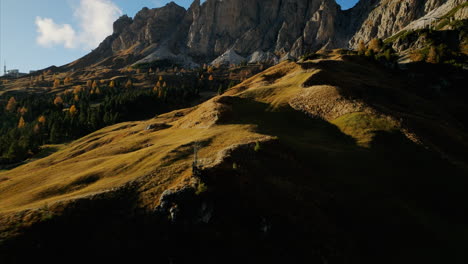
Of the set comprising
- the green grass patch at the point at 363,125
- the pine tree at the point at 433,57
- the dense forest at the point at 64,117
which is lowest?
the dense forest at the point at 64,117

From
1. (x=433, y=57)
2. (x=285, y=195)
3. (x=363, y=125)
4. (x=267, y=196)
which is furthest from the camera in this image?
(x=433, y=57)

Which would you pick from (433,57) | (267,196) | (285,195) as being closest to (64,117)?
(267,196)

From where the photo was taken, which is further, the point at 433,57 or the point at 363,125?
the point at 433,57

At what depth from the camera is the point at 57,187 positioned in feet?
123

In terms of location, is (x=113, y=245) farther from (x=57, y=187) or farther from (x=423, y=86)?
(x=423, y=86)

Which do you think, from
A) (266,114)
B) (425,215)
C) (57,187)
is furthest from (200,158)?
(266,114)

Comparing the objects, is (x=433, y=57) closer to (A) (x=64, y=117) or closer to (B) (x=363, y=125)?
(B) (x=363, y=125)

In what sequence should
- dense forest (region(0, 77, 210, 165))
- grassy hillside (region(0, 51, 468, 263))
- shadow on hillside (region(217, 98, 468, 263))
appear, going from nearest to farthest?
grassy hillside (region(0, 51, 468, 263)), shadow on hillside (region(217, 98, 468, 263)), dense forest (region(0, 77, 210, 165))

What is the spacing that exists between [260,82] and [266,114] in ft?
130

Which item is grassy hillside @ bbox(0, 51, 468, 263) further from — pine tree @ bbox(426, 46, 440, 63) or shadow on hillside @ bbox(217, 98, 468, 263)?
pine tree @ bbox(426, 46, 440, 63)

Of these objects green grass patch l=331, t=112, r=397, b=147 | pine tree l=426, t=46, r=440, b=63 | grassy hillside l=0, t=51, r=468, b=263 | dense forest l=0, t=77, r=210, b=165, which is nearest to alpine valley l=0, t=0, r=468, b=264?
grassy hillside l=0, t=51, r=468, b=263

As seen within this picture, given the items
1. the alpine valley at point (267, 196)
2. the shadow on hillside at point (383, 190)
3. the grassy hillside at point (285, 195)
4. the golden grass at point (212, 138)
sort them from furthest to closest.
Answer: the golden grass at point (212, 138) < the shadow on hillside at point (383, 190) < the grassy hillside at point (285, 195) < the alpine valley at point (267, 196)

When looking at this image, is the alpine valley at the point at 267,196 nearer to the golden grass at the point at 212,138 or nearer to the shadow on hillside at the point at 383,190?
the shadow on hillside at the point at 383,190

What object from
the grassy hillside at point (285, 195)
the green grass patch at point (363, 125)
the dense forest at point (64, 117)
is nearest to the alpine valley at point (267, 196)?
the grassy hillside at point (285, 195)
